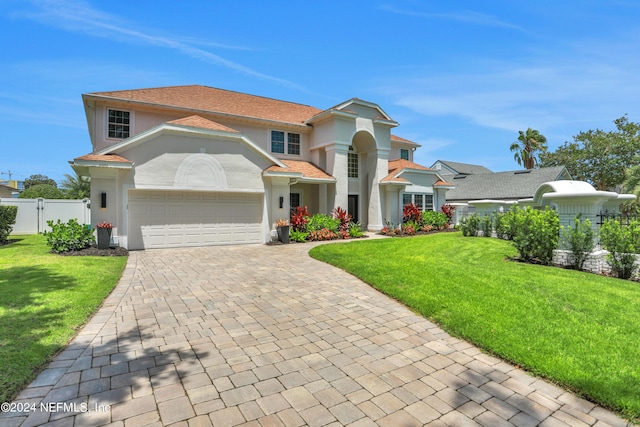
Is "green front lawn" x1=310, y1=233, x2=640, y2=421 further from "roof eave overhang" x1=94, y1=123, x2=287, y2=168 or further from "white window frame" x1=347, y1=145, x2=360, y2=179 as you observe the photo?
"white window frame" x1=347, y1=145, x2=360, y2=179

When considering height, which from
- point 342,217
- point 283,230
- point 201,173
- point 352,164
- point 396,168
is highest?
point 352,164

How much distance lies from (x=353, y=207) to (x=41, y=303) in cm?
1697

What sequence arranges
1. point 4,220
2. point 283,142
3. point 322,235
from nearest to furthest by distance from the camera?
1. point 4,220
2. point 322,235
3. point 283,142

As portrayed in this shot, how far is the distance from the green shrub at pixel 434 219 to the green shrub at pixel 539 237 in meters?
11.0

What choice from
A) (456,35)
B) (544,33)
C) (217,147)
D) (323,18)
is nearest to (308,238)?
(217,147)

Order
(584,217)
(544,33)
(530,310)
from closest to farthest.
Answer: (530,310) < (584,217) < (544,33)

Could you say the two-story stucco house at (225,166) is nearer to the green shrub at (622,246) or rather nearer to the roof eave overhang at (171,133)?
the roof eave overhang at (171,133)

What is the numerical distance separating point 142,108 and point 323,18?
9855 mm

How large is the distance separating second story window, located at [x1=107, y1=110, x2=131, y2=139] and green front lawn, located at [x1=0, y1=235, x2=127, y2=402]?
22.7 ft

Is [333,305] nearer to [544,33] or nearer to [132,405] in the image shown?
[132,405]

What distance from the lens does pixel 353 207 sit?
67.7 ft

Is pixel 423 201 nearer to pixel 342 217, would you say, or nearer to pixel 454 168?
pixel 342 217

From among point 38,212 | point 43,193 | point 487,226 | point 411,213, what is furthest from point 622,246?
point 43,193

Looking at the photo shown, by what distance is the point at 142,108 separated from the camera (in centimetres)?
1482
